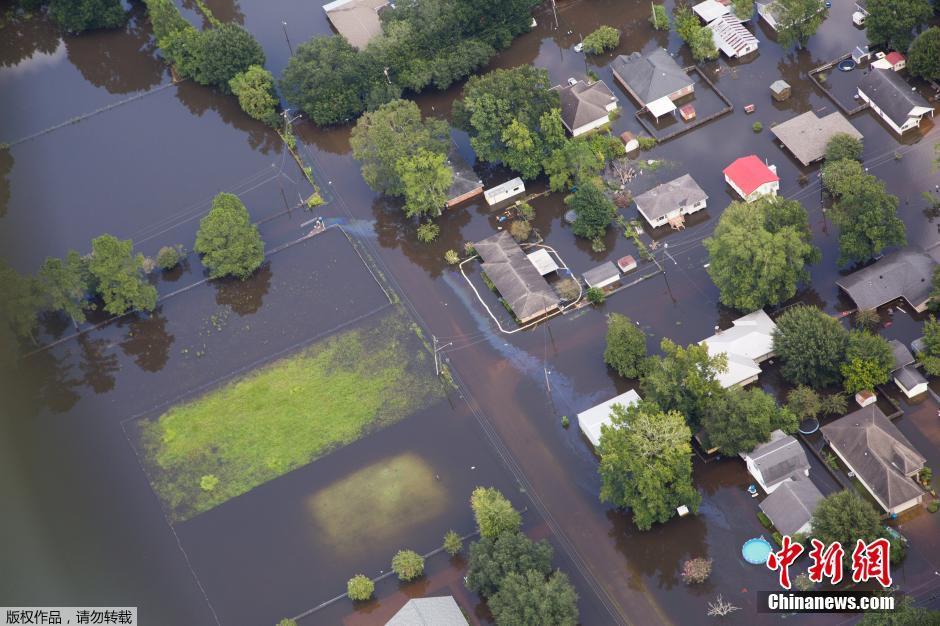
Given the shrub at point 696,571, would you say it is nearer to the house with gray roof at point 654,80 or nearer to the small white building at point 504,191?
the small white building at point 504,191

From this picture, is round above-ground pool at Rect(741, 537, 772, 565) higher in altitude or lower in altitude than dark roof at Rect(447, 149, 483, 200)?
lower

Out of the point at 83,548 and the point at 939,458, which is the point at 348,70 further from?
the point at 939,458

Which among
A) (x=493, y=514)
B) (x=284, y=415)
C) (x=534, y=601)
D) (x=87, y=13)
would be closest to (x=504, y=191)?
(x=284, y=415)

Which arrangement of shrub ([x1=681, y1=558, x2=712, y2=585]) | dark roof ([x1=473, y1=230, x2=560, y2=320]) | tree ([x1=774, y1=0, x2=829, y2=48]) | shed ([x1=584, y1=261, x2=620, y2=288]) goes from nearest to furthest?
shrub ([x1=681, y1=558, x2=712, y2=585]) < dark roof ([x1=473, y1=230, x2=560, y2=320]) < shed ([x1=584, y1=261, x2=620, y2=288]) < tree ([x1=774, y1=0, x2=829, y2=48])

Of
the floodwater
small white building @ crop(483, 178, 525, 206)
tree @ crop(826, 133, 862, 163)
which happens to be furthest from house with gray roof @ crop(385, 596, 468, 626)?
tree @ crop(826, 133, 862, 163)

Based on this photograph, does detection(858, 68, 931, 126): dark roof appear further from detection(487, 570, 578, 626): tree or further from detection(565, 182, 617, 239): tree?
detection(487, 570, 578, 626): tree
